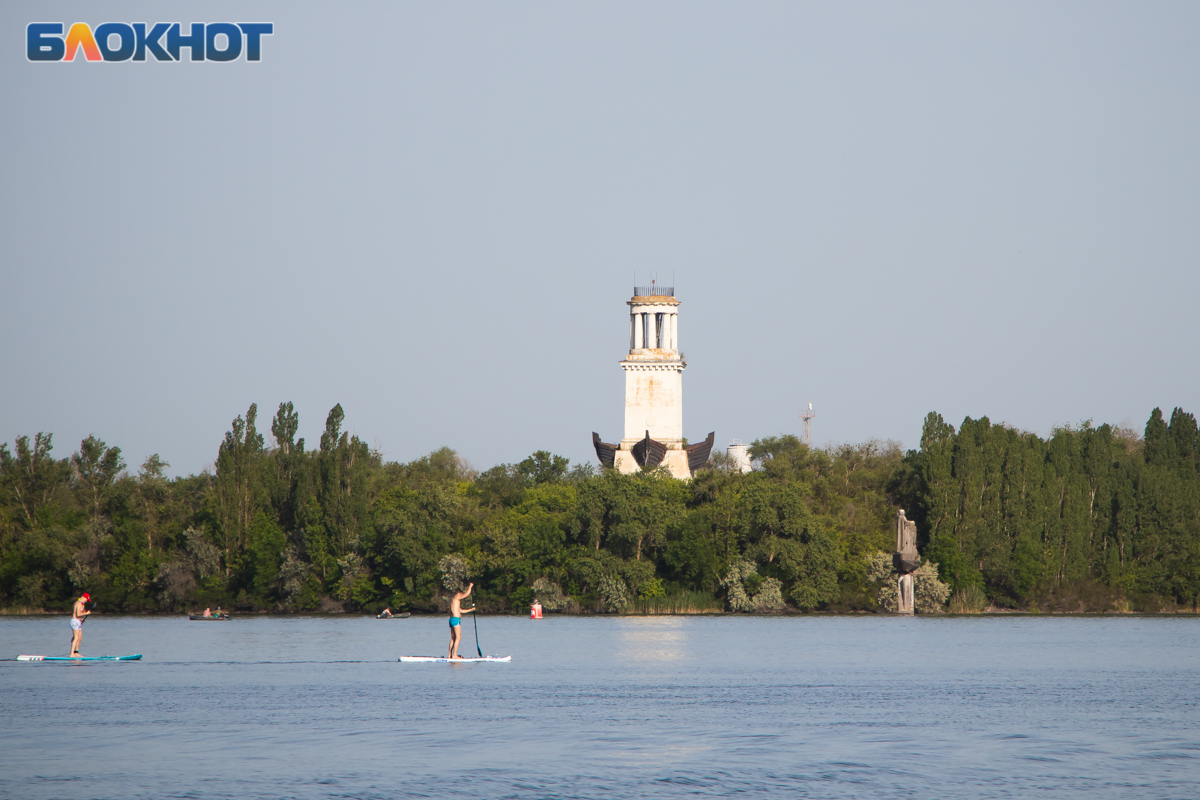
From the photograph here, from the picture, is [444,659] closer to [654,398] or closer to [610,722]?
[610,722]

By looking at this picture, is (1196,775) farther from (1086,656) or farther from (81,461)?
(81,461)

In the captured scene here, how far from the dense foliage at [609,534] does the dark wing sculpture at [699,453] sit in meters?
7.56

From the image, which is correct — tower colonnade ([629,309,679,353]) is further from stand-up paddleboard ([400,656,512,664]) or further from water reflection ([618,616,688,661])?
stand-up paddleboard ([400,656,512,664])

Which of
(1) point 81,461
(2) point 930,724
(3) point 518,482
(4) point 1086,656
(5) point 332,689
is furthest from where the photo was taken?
(3) point 518,482

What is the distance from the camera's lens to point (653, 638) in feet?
198

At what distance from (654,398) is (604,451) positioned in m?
5.27

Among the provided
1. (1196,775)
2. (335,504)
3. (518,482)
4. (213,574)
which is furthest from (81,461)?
(1196,775)

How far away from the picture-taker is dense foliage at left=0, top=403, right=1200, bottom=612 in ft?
271

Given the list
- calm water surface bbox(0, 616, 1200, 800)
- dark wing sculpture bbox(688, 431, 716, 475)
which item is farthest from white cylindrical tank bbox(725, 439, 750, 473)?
calm water surface bbox(0, 616, 1200, 800)

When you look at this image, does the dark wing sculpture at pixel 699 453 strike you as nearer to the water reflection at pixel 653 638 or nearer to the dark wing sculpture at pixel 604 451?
the dark wing sculpture at pixel 604 451

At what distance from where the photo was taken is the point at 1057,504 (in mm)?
87000

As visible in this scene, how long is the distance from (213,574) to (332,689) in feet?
180

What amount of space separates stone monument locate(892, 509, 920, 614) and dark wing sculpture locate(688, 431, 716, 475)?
806 inches

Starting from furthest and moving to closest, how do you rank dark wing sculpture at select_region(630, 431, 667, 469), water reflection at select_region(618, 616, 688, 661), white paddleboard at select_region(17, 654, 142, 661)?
dark wing sculpture at select_region(630, 431, 667, 469), water reflection at select_region(618, 616, 688, 661), white paddleboard at select_region(17, 654, 142, 661)
